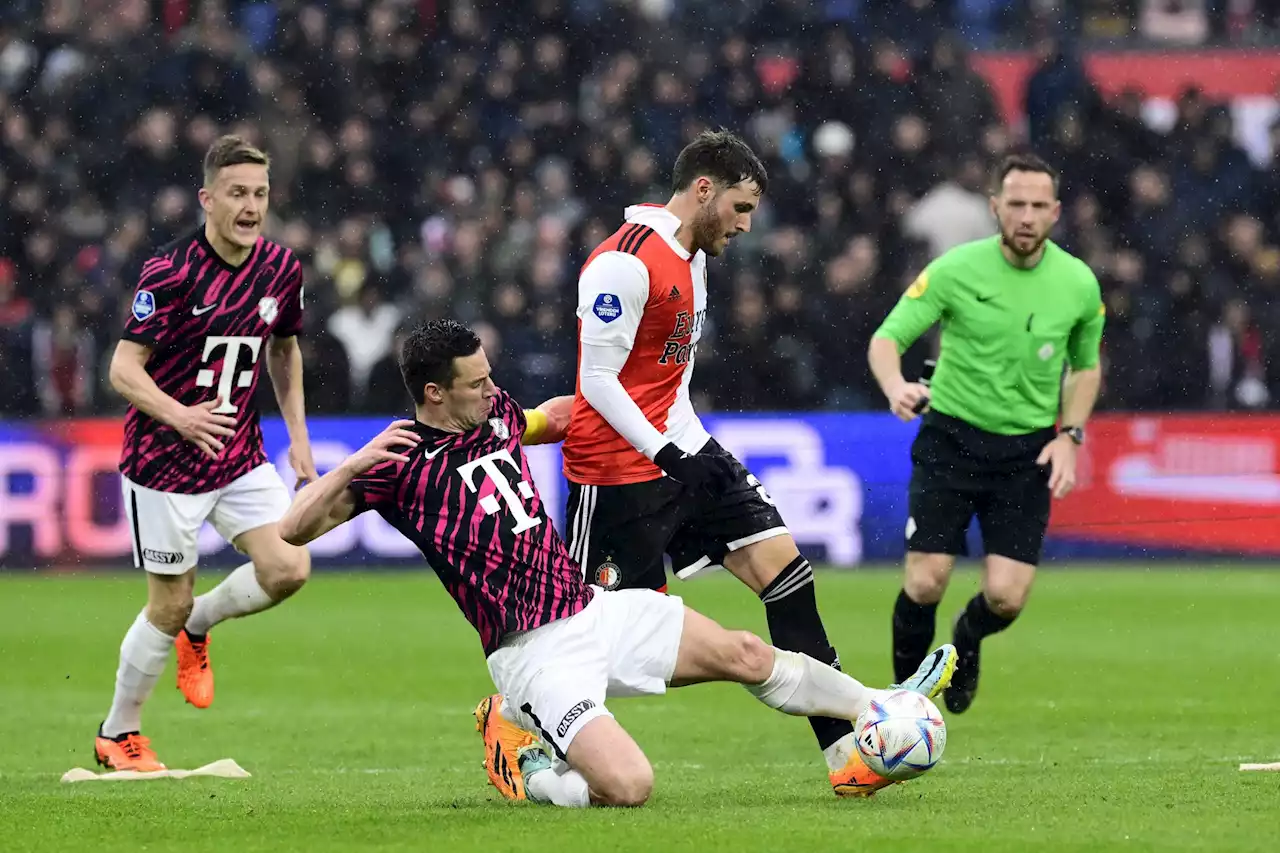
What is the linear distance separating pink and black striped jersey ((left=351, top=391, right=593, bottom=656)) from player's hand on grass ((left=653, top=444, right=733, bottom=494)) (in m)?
0.53

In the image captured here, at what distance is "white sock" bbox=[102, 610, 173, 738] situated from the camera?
854 cm

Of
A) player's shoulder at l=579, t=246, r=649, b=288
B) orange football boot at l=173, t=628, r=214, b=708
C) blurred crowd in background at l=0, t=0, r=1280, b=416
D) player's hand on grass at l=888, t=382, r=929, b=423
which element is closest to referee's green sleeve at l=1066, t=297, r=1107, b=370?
player's hand on grass at l=888, t=382, r=929, b=423

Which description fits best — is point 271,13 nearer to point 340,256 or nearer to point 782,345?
point 340,256

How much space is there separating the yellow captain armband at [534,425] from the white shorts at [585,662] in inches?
26.1

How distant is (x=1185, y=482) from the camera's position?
16.7 m

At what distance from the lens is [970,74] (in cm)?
1944

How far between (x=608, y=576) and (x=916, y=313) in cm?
238

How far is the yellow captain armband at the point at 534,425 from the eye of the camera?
23.8 feet

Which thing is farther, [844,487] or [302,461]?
[844,487]

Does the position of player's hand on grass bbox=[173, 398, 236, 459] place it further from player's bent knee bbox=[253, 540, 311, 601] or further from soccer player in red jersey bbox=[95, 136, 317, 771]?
player's bent knee bbox=[253, 540, 311, 601]

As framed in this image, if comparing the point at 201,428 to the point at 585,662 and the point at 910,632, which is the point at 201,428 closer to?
the point at 585,662

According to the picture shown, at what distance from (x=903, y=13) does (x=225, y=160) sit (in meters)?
12.6

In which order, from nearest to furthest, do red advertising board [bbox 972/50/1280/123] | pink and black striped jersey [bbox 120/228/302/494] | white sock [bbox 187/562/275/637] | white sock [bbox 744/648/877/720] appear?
white sock [bbox 744/648/877/720] → pink and black striped jersey [bbox 120/228/302/494] → white sock [bbox 187/562/275/637] → red advertising board [bbox 972/50/1280/123]

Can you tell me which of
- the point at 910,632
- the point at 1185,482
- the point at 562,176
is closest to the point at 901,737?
the point at 910,632
